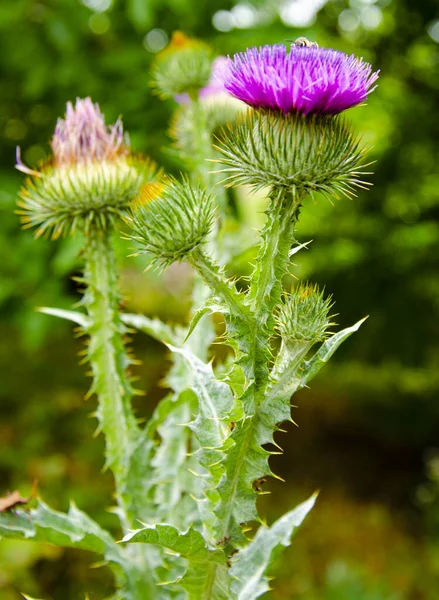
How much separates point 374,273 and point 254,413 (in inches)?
143

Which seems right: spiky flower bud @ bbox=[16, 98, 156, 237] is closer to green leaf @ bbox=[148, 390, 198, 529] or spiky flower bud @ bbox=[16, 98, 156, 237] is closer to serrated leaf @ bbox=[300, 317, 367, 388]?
green leaf @ bbox=[148, 390, 198, 529]

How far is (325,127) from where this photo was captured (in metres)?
1.68

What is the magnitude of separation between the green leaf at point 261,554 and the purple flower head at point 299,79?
1.07 metres

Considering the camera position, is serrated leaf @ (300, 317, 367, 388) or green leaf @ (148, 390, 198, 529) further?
green leaf @ (148, 390, 198, 529)

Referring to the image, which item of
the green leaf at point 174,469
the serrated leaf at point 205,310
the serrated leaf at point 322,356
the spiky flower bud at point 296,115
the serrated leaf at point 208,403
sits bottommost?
the green leaf at point 174,469

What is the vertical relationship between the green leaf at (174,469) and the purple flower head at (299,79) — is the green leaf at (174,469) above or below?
below

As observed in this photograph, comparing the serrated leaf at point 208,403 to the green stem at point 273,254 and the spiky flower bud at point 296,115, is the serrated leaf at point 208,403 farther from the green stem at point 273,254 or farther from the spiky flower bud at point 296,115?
the spiky flower bud at point 296,115

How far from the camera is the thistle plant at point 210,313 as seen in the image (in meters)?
1.60

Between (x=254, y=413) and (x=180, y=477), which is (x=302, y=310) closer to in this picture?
(x=254, y=413)


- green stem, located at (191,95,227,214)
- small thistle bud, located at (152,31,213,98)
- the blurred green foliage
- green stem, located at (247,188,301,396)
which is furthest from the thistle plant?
the blurred green foliage

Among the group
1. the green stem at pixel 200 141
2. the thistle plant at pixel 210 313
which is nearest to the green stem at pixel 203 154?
the green stem at pixel 200 141

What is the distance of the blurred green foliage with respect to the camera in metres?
4.15

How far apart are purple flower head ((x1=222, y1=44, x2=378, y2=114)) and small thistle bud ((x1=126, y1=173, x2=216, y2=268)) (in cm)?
28

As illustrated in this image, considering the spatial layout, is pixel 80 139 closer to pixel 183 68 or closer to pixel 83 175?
pixel 83 175
